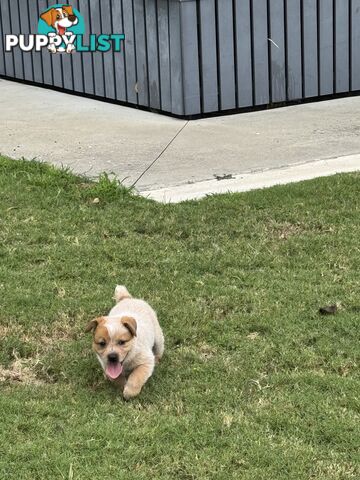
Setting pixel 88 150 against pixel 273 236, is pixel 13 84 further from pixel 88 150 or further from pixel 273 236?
pixel 273 236

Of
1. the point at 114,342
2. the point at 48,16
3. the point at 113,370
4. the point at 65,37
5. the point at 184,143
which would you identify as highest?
the point at 48,16

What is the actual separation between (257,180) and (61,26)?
182 inches

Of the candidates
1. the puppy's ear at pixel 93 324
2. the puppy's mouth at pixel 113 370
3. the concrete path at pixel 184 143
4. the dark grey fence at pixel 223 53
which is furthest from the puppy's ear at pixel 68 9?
the puppy's mouth at pixel 113 370

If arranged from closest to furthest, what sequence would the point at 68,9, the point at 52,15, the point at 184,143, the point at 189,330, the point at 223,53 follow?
the point at 189,330, the point at 184,143, the point at 223,53, the point at 68,9, the point at 52,15

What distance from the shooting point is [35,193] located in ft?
20.8

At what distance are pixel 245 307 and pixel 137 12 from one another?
513cm

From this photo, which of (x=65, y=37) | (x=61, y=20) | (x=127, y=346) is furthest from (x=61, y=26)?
(x=127, y=346)

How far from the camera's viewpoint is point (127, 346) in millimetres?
3701

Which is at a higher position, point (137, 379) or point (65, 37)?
point (65, 37)

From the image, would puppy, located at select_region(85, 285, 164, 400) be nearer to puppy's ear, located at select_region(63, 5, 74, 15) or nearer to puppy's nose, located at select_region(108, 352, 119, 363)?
puppy's nose, located at select_region(108, 352, 119, 363)

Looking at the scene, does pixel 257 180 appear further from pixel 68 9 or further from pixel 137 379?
pixel 68 9

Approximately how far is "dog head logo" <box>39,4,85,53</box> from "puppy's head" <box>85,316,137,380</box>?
6.76m

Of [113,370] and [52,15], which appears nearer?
[113,370]

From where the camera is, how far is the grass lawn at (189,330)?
3.32 metres
